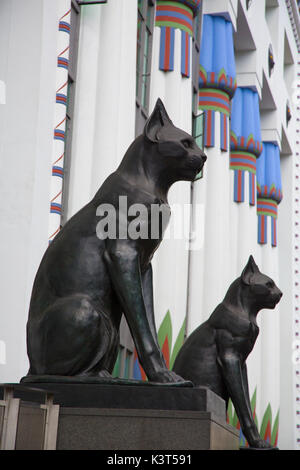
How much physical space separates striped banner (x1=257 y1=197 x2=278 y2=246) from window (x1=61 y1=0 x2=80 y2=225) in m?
11.5

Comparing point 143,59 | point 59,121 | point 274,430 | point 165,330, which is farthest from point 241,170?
point 59,121

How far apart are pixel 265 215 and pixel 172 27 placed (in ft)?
29.1

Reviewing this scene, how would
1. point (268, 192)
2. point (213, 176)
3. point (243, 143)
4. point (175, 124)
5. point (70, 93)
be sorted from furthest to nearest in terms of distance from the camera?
point (268, 192)
point (243, 143)
point (213, 176)
point (175, 124)
point (70, 93)

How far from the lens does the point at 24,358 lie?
6.78 m

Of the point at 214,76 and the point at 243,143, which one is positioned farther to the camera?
the point at 243,143

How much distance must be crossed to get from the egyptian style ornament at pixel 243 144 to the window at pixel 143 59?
604 cm

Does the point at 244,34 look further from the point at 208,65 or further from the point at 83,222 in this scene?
the point at 83,222

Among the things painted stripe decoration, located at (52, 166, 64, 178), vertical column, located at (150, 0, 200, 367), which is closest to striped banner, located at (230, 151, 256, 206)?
vertical column, located at (150, 0, 200, 367)

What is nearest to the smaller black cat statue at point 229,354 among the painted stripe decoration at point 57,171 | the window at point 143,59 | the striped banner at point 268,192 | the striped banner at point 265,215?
the painted stripe decoration at point 57,171

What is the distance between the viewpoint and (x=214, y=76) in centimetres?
1522

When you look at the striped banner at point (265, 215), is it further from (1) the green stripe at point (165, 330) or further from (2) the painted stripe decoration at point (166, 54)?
(1) the green stripe at point (165, 330)

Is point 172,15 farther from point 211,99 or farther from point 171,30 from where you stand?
point 211,99

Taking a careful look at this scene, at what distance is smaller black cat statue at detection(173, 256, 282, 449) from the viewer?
5344 mm

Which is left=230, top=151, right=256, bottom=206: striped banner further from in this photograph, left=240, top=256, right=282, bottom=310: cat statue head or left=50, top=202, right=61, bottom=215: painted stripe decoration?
left=240, top=256, right=282, bottom=310: cat statue head
